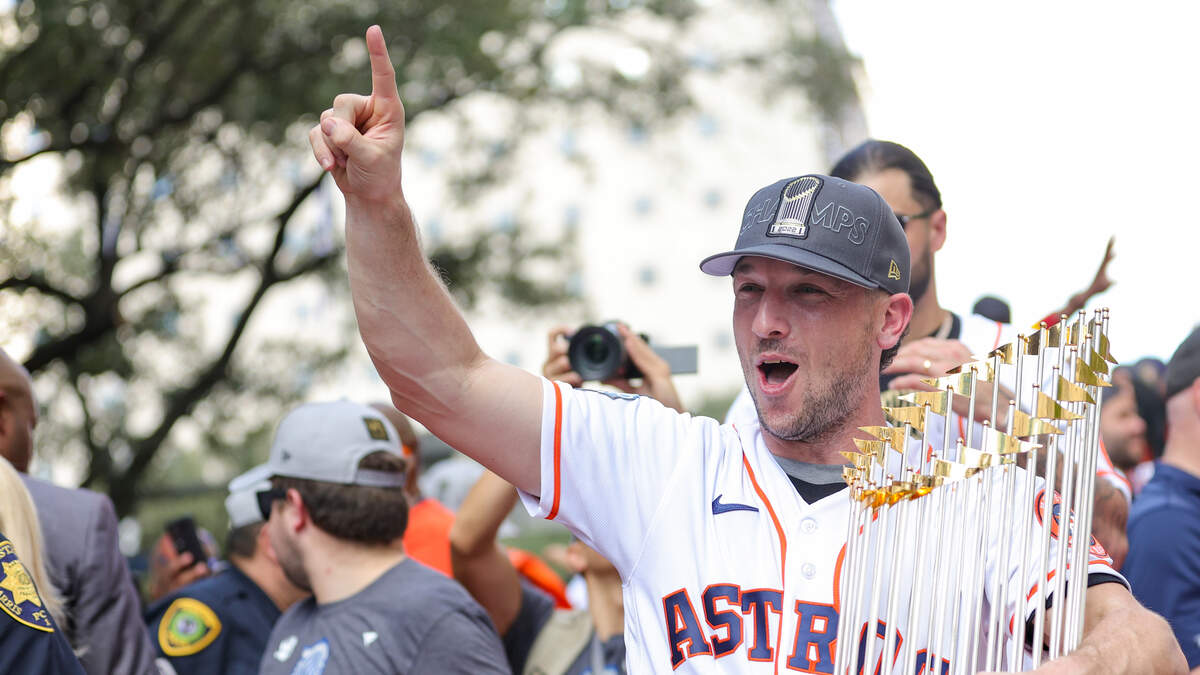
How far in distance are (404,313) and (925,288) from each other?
194cm

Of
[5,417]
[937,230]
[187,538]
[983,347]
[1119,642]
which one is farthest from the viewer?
[187,538]

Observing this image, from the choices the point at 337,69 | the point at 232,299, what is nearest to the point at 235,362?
the point at 232,299

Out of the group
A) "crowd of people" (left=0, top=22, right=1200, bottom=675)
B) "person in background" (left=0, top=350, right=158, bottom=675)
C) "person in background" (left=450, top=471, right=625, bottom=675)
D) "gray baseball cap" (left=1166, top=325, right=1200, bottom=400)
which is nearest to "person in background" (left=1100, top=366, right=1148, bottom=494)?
"gray baseball cap" (left=1166, top=325, right=1200, bottom=400)

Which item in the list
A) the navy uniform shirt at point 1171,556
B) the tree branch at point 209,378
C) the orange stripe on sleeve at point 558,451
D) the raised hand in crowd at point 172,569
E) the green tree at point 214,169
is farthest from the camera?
the tree branch at point 209,378

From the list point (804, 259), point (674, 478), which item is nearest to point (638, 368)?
point (674, 478)

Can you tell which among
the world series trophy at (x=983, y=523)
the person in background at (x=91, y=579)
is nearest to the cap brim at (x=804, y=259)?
the world series trophy at (x=983, y=523)

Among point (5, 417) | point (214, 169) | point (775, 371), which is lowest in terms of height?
point (5, 417)

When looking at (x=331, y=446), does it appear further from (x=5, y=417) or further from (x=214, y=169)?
(x=214, y=169)

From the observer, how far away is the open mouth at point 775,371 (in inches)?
100

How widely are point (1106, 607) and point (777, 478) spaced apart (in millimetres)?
646

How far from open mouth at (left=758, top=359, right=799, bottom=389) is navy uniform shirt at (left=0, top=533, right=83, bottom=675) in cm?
157

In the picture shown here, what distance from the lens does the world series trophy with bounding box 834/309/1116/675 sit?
6.91 ft

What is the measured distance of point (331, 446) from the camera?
4.01 meters

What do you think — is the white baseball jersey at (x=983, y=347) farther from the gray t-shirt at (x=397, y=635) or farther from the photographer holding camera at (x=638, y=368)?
the gray t-shirt at (x=397, y=635)
